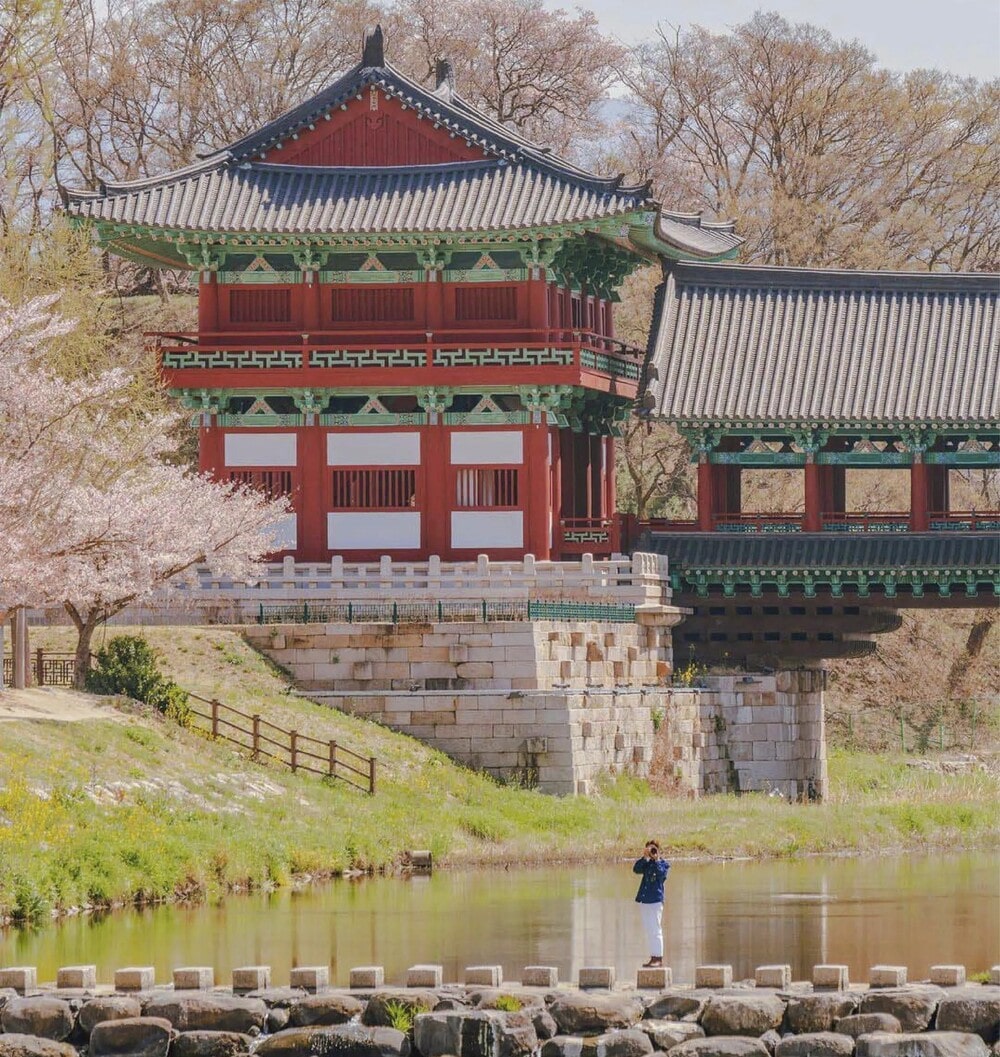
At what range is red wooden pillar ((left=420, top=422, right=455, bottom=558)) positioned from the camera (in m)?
58.0

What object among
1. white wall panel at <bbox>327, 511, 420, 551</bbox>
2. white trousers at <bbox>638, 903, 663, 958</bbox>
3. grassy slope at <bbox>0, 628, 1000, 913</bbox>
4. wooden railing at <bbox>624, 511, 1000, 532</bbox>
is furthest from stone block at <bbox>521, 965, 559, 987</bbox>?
white wall panel at <bbox>327, 511, 420, 551</bbox>

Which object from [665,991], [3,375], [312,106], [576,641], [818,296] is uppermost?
[312,106]

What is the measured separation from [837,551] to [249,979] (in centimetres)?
3198

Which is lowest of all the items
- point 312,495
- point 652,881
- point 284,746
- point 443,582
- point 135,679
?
point 652,881

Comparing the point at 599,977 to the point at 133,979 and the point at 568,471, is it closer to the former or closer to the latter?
the point at 133,979

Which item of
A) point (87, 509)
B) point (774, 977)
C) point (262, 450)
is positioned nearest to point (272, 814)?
point (87, 509)

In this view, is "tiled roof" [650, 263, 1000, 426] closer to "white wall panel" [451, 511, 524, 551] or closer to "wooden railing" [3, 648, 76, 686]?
"white wall panel" [451, 511, 524, 551]

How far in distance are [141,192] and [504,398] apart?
33.6 feet

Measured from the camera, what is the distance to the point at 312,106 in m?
60.8

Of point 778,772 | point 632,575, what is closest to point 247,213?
point 632,575

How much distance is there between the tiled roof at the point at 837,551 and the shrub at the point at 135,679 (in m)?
15.2

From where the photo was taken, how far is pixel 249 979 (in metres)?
26.5

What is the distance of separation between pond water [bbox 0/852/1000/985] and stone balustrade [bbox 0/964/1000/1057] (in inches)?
77.7

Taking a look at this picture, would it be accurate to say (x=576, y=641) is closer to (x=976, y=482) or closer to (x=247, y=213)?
(x=247, y=213)
